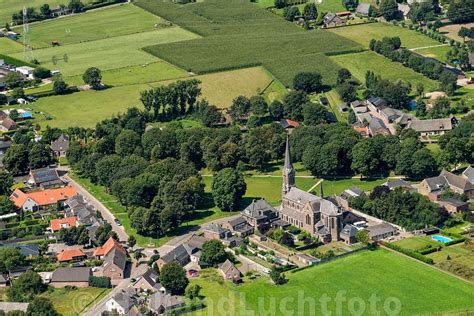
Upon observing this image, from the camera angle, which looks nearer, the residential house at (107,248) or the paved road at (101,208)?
the residential house at (107,248)

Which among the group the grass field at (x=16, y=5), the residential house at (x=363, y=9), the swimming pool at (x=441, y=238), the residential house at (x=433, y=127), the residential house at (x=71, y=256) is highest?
the grass field at (x=16, y=5)

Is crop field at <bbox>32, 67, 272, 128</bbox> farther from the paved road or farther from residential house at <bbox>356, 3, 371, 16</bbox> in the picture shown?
residential house at <bbox>356, 3, 371, 16</bbox>

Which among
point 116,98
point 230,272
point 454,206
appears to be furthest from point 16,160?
point 454,206

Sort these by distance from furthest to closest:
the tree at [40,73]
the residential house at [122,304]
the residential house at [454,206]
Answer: the tree at [40,73]
the residential house at [454,206]
the residential house at [122,304]

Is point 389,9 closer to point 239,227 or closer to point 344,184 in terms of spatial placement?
point 344,184

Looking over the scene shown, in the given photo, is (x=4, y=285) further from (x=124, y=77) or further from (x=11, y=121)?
(x=124, y=77)

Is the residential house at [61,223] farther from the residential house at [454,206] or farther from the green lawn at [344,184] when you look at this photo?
the residential house at [454,206]

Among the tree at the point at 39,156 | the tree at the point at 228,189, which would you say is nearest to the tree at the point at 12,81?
the tree at the point at 39,156
